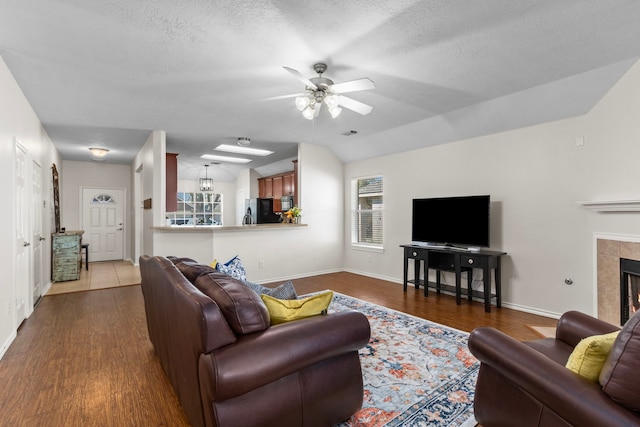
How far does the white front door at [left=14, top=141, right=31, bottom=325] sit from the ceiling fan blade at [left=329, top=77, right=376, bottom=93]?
327 centimetres

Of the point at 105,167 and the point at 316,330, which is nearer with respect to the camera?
the point at 316,330

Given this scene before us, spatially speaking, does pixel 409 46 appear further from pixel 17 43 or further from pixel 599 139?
pixel 17 43

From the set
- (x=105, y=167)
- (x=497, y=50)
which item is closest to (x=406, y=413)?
(x=497, y=50)

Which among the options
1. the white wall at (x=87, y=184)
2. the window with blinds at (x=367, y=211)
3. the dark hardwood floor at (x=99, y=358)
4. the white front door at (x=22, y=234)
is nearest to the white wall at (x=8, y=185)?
the white front door at (x=22, y=234)

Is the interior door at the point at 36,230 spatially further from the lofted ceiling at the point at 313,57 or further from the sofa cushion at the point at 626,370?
the sofa cushion at the point at 626,370

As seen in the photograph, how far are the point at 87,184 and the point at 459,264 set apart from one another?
8595mm

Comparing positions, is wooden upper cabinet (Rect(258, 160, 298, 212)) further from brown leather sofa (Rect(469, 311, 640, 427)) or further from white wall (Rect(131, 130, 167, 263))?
brown leather sofa (Rect(469, 311, 640, 427))

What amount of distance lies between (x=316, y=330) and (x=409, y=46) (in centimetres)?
226

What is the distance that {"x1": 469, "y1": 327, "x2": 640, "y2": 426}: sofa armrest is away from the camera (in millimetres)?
1068

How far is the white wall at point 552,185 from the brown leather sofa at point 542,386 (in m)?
1.90

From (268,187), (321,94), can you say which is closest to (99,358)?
(321,94)

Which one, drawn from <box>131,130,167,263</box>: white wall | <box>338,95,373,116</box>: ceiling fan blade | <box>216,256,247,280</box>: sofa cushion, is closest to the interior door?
<box>131,130,167,263</box>: white wall

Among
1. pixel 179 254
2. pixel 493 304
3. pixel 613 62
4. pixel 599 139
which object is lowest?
pixel 493 304

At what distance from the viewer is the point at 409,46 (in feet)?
8.20
